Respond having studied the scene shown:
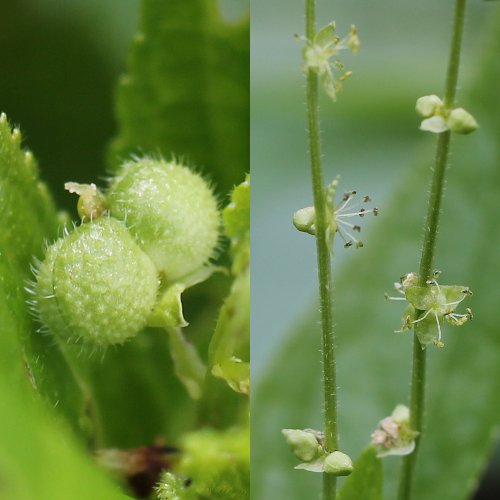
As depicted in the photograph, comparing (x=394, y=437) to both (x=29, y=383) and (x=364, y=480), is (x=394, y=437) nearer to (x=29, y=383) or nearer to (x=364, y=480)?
(x=364, y=480)

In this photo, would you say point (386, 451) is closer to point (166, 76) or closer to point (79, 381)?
point (79, 381)

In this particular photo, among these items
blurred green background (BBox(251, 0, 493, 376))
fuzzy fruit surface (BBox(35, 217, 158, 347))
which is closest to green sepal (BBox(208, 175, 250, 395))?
fuzzy fruit surface (BBox(35, 217, 158, 347))

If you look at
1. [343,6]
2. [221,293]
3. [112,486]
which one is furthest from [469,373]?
[343,6]

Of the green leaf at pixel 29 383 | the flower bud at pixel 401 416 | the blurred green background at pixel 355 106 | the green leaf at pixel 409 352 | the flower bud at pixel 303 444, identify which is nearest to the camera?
the green leaf at pixel 29 383

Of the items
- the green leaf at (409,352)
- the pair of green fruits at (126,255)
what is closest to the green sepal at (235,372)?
the pair of green fruits at (126,255)

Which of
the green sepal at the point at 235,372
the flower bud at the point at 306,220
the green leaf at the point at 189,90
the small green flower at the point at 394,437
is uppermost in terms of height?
the green leaf at the point at 189,90

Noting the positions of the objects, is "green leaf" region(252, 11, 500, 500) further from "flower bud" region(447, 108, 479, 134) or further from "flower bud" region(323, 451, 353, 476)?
"flower bud" region(447, 108, 479, 134)

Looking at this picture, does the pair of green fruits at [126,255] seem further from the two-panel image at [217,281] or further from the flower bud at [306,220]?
the flower bud at [306,220]
